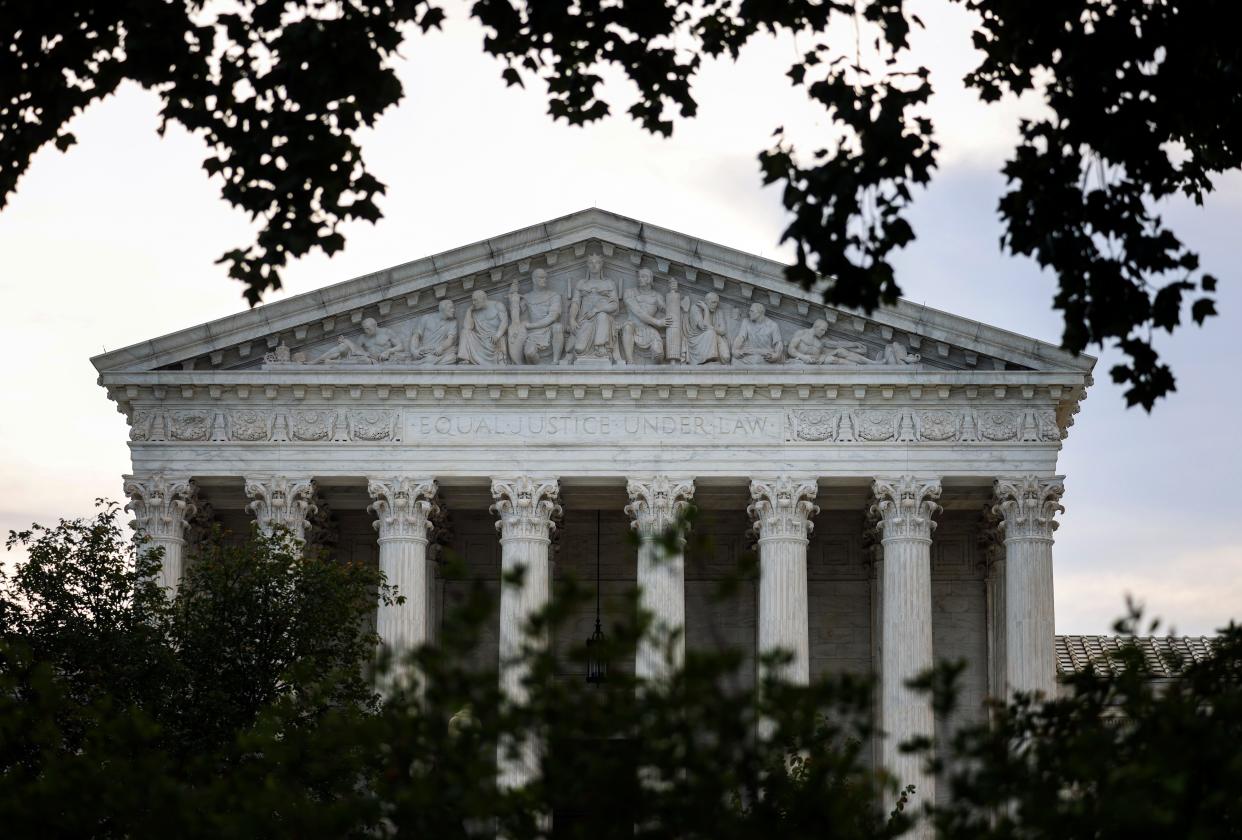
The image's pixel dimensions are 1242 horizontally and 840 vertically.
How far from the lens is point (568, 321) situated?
44.8 m

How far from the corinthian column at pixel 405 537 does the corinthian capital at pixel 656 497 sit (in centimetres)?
425

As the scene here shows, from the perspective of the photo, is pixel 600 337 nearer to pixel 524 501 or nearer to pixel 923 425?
pixel 524 501

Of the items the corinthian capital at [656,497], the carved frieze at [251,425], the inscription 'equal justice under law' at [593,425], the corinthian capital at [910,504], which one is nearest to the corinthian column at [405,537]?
the inscription 'equal justice under law' at [593,425]

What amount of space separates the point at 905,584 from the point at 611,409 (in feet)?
23.4

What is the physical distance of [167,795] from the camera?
48.3 feet

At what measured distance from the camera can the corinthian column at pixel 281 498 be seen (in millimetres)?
44031

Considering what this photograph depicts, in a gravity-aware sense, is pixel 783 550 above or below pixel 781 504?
below

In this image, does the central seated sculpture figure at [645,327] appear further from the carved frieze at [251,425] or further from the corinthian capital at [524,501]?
the carved frieze at [251,425]

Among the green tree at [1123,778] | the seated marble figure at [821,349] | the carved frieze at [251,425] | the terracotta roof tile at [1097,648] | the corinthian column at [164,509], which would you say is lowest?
the green tree at [1123,778]

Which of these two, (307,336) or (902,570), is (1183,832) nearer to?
(902,570)

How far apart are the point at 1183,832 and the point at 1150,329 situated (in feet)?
24.8

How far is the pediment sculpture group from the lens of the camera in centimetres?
4438

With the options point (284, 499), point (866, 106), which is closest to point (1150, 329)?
point (866, 106)

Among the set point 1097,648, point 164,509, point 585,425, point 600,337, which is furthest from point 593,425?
point 1097,648
